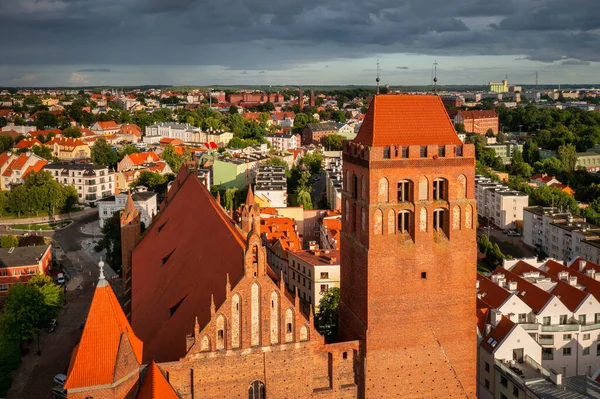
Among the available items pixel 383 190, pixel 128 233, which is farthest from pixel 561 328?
pixel 128 233

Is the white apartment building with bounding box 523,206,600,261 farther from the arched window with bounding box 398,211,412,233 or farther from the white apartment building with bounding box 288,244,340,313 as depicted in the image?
the arched window with bounding box 398,211,412,233

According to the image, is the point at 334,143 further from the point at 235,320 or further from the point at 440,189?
the point at 235,320

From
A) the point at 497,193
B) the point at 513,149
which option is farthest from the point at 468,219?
the point at 513,149

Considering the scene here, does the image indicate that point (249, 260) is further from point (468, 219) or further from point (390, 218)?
point (468, 219)

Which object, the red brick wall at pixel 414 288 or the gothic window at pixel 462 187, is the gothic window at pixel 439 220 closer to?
the red brick wall at pixel 414 288

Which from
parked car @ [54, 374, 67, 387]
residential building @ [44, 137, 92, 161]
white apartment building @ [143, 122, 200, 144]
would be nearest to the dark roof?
parked car @ [54, 374, 67, 387]

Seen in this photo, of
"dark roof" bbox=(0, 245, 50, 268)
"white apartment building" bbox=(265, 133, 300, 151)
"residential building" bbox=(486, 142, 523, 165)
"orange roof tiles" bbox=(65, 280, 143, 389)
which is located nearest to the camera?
"orange roof tiles" bbox=(65, 280, 143, 389)
